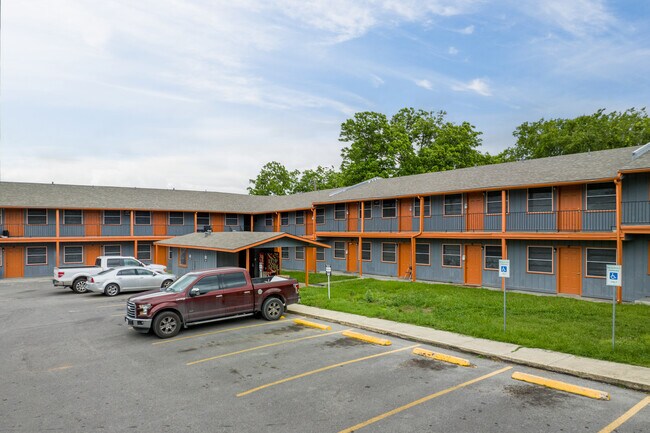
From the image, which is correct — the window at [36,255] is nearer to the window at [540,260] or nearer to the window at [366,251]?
the window at [366,251]

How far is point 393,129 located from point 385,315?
37947mm

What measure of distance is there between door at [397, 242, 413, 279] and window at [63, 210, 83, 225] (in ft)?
79.5

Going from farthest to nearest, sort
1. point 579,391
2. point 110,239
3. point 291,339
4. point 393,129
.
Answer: point 393,129 → point 110,239 → point 291,339 → point 579,391

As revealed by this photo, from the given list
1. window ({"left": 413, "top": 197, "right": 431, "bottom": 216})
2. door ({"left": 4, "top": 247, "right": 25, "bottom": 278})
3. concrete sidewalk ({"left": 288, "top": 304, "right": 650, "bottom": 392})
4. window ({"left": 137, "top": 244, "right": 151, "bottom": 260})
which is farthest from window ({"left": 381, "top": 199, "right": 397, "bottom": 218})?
door ({"left": 4, "top": 247, "right": 25, "bottom": 278})

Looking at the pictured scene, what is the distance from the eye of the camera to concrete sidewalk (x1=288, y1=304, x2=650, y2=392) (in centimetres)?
870

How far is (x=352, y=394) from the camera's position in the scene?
26.5 ft

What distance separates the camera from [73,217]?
1300 inches

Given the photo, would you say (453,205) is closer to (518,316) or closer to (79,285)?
(518,316)

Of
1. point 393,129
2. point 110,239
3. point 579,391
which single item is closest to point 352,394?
point 579,391

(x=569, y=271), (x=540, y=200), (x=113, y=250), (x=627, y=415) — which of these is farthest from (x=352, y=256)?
(x=627, y=415)

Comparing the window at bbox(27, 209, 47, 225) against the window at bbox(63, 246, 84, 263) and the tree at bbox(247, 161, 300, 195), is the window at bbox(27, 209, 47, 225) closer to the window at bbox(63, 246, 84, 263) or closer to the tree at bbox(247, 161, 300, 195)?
the window at bbox(63, 246, 84, 263)

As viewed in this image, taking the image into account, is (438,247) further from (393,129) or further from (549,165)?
(393,129)

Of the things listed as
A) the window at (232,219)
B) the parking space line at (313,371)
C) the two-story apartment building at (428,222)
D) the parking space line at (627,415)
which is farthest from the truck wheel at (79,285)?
the parking space line at (627,415)

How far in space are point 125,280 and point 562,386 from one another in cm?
2013
